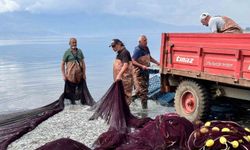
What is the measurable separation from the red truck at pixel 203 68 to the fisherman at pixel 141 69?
0.93m

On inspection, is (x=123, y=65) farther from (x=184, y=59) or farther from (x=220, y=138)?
(x=220, y=138)

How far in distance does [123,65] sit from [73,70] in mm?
2282

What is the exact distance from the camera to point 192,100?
9.16m

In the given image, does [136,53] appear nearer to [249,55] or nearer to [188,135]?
[249,55]

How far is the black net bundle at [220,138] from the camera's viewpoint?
466 cm

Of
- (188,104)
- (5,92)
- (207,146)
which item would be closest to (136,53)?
(188,104)

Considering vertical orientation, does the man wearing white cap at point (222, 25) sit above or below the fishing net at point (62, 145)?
above

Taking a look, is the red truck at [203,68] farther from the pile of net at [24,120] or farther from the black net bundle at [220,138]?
the black net bundle at [220,138]

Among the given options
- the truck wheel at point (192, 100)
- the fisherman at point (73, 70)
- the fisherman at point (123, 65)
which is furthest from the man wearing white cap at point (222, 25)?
the fisherman at point (73, 70)

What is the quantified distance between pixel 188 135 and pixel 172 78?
14.9 ft

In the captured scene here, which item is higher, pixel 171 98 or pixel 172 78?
pixel 172 78

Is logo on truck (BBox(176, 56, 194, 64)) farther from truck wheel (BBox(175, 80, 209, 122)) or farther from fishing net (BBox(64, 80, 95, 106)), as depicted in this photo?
fishing net (BBox(64, 80, 95, 106))

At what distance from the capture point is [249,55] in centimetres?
741

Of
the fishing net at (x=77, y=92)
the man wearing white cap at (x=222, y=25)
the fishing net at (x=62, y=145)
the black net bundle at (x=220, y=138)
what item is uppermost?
the man wearing white cap at (x=222, y=25)
